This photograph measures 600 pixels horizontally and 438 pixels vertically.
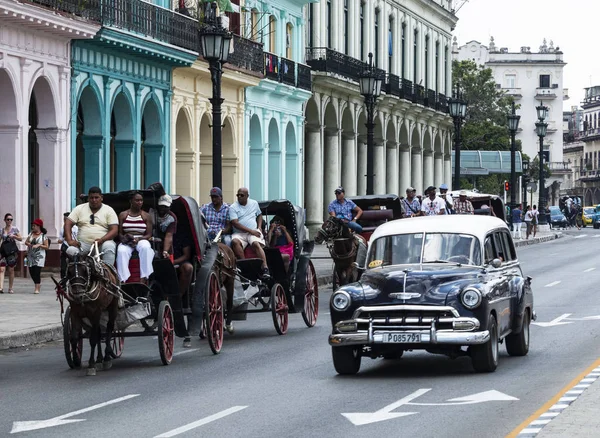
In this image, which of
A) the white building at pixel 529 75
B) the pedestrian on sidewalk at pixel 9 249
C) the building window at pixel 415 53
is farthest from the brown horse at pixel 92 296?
the white building at pixel 529 75

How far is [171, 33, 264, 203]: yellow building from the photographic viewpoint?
40531mm

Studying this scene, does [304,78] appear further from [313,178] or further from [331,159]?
[331,159]

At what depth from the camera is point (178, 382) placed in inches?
601

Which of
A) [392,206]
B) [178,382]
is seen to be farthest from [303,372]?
[392,206]

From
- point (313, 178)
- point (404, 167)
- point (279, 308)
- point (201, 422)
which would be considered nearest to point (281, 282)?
point (279, 308)

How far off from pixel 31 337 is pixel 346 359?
241 inches

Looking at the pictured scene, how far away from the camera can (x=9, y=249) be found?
28125 millimetres

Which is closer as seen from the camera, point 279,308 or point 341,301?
point 341,301

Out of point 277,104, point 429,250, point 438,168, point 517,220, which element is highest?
point 277,104

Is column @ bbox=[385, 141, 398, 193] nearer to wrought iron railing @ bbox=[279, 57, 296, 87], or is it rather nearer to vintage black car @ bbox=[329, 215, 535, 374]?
wrought iron railing @ bbox=[279, 57, 296, 87]

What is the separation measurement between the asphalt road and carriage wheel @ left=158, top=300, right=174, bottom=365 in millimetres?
185

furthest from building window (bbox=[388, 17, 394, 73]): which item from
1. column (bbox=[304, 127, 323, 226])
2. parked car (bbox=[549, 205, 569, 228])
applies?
parked car (bbox=[549, 205, 569, 228])

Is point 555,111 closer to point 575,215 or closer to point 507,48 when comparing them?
point 507,48

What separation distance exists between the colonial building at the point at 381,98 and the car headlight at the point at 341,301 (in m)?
37.5
